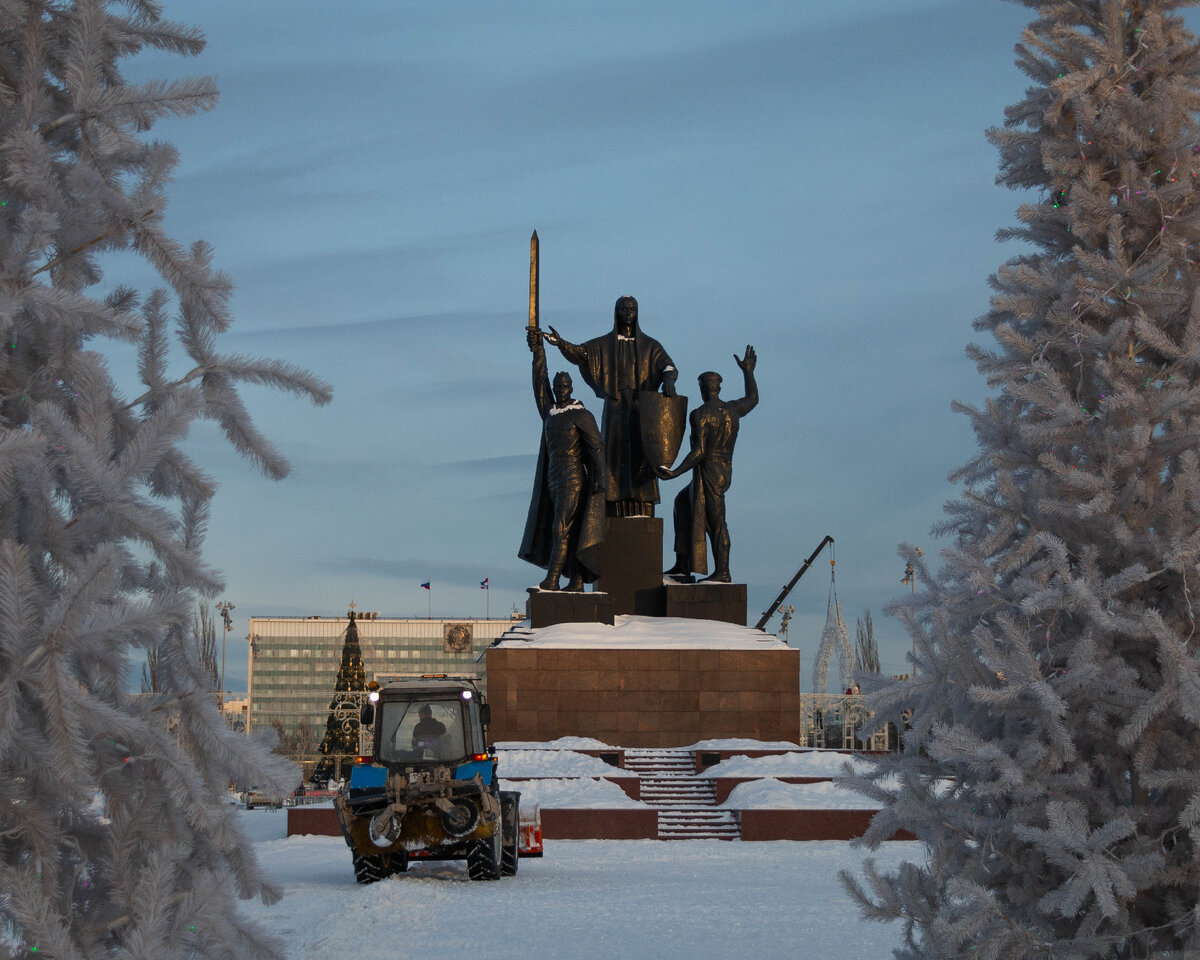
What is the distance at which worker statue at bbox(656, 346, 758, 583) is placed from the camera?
1956cm

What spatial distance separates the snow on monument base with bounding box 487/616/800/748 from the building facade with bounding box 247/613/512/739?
222ft

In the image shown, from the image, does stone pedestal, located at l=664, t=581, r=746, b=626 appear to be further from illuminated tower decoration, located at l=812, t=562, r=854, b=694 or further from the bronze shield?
illuminated tower decoration, located at l=812, t=562, r=854, b=694

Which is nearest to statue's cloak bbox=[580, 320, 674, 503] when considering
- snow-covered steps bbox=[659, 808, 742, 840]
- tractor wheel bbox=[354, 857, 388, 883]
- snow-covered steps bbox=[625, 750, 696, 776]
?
snow-covered steps bbox=[625, 750, 696, 776]

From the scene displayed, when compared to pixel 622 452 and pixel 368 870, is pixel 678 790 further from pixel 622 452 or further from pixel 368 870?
pixel 368 870

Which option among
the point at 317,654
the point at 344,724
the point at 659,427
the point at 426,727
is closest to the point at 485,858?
the point at 426,727

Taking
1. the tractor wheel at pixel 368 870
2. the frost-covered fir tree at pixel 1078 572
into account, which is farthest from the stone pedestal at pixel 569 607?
the frost-covered fir tree at pixel 1078 572

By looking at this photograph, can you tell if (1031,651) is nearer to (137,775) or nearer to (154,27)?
(137,775)

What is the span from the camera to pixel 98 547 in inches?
102

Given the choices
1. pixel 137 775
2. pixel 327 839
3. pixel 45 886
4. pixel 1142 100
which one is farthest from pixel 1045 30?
pixel 327 839

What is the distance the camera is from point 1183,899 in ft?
11.3

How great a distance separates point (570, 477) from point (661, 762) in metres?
4.59

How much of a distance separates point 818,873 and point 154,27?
29.6 ft

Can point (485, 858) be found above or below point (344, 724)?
below

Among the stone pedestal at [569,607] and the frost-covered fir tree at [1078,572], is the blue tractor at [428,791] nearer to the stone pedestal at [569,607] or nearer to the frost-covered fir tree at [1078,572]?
the frost-covered fir tree at [1078,572]
